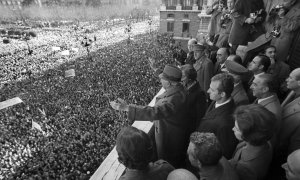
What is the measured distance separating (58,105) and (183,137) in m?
9.68

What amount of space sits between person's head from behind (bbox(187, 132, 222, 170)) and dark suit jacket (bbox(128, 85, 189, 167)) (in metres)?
1.09

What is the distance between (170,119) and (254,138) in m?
1.34

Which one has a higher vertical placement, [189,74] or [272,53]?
[272,53]

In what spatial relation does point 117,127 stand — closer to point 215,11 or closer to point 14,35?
point 215,11

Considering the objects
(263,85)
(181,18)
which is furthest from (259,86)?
(181,18)

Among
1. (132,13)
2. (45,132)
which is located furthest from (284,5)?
(132,13)

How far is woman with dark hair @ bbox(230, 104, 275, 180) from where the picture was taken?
1.65m

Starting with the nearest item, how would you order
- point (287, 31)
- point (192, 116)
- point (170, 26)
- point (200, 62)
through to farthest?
1. point (192, 116)
2. point (287, 31)
3. point (200, 62)
4. point (170, 26)

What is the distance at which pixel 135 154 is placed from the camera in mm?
1560

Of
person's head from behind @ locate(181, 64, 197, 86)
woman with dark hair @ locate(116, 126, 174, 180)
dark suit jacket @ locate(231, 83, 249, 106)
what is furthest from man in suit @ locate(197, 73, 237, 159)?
woman with dark hair @ locate(116, 126, 174, 180)

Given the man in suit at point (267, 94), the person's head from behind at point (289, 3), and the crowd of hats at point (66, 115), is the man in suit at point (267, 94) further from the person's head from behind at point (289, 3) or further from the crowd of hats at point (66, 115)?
the crowd of hats at point (66, 115)

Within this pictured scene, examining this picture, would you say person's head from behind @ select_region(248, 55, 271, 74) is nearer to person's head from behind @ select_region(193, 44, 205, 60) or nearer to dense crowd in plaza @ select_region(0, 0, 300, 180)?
dense crowd in plaza @ select_region(0, 0, 300, 180)

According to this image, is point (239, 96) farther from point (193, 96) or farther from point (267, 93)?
point (193, 96)

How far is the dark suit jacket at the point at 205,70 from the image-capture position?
174 inches
